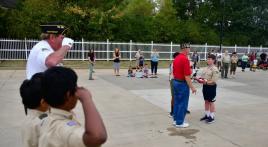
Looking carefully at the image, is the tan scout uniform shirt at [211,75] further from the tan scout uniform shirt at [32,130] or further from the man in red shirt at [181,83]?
the tan scout uniform shirt at [32,130]

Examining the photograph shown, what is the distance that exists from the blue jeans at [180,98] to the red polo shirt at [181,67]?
151 mm

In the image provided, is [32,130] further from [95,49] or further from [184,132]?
[95,49]

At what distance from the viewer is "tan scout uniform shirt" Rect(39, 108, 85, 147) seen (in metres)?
1.90

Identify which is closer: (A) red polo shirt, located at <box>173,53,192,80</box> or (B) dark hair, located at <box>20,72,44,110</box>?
(B) dark hair, located at <box>20,72,44,110</box>

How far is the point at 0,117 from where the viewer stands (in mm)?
8172

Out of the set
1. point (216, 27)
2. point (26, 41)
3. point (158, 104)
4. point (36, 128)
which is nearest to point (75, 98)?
point (36, 128)

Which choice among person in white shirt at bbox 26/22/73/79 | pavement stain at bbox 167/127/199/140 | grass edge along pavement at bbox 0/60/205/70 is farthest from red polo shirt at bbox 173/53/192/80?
grass edge along pavement at bbox 0/60/205/70

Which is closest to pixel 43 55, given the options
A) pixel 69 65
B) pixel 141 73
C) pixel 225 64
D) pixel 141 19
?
pixel 141 73

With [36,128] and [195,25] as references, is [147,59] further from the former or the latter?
[36,128]

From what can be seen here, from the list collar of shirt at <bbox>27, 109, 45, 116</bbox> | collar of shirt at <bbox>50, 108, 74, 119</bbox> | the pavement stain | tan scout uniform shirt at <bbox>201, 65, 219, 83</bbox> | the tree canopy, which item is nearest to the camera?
collar of shirt at <bbox>50, 108, 74, 119</bbox>

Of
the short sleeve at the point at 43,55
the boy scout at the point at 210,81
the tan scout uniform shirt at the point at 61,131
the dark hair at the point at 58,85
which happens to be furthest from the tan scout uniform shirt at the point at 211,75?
the dark hair at the point at 58,85

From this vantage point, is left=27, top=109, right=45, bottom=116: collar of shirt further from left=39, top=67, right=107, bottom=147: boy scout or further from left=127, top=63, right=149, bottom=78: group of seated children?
left=127, top=63, right=149, bottom=78: group of seated children

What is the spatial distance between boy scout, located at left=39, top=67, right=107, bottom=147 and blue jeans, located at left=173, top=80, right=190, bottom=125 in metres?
5.49

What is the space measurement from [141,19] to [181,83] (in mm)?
24166
